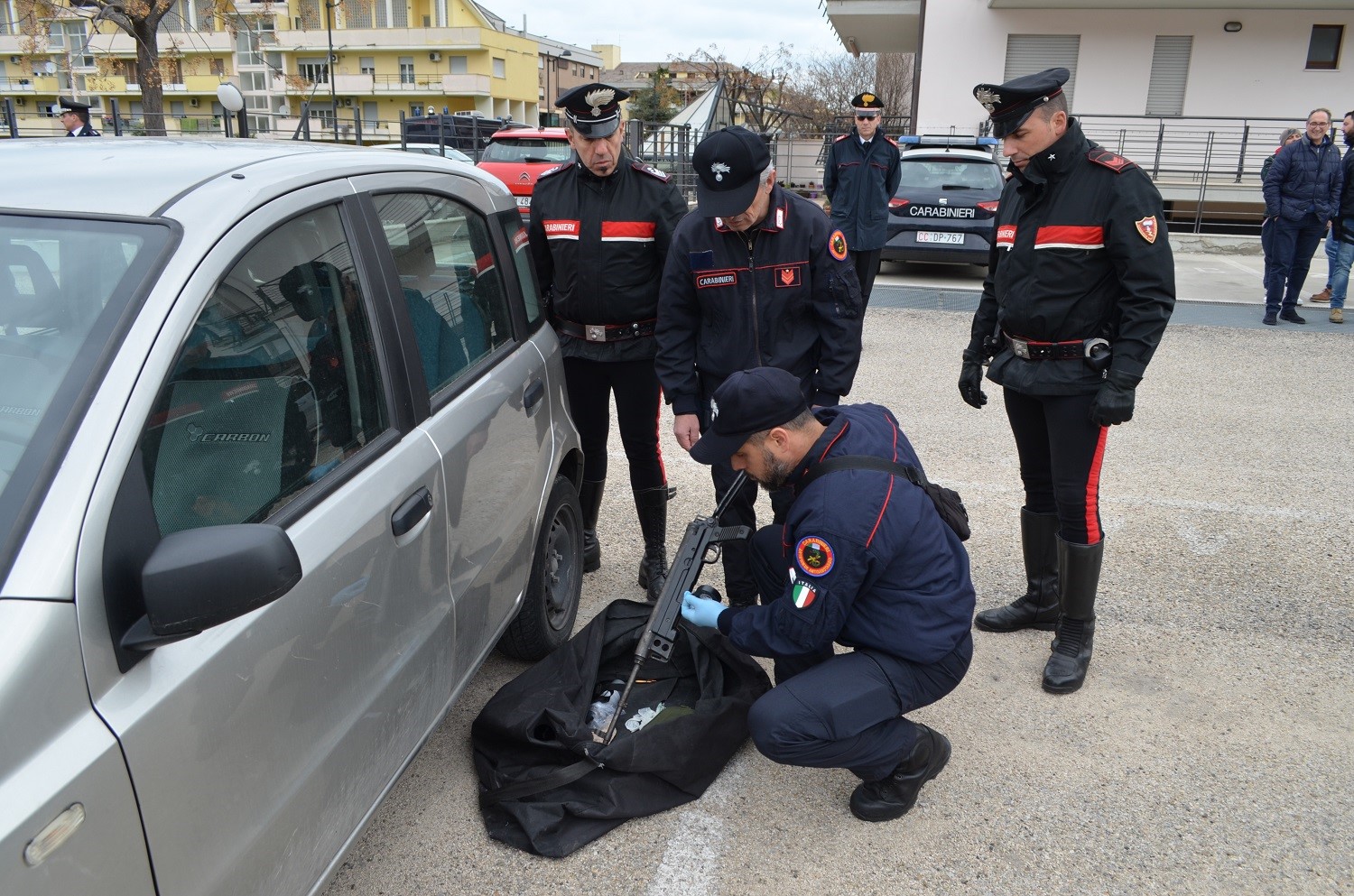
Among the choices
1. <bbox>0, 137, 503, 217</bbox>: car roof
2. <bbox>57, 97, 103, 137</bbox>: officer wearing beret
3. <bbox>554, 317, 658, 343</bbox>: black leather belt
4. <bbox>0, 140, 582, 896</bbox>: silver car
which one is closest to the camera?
<bbox>0, 140, 582, 896</bbox>: silver car

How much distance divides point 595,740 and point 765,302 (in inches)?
59.7

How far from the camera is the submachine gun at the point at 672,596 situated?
272cm

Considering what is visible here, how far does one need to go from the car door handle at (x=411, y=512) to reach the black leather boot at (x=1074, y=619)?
2220 millimetres

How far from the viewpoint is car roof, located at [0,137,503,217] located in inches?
70.1

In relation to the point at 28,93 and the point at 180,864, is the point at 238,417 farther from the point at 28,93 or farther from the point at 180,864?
the point at 28,93

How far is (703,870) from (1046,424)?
1894 millimetres

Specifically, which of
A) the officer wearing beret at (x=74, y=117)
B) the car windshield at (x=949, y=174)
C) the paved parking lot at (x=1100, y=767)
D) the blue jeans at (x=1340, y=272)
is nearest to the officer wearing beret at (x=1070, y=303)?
the paved parking lot at (x=1100, y=767)

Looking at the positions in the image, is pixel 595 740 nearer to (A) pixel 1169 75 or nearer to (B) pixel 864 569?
(B) pixel 864 569

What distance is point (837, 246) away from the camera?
3.27m

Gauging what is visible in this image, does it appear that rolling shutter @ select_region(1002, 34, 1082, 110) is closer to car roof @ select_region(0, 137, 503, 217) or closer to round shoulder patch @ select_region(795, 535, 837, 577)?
round shoulder patch @ select_region(795, 535, 837, 577)

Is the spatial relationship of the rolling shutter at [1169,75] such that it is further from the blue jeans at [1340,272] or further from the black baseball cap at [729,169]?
the black baseball cap at [729,169]

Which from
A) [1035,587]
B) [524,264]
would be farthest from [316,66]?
[1035,587]

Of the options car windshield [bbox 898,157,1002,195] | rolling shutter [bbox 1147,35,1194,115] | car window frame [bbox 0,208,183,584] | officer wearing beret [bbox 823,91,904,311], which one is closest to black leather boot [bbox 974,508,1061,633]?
car window frame [bbox 0,208,183,584]

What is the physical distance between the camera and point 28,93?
2005 inches
